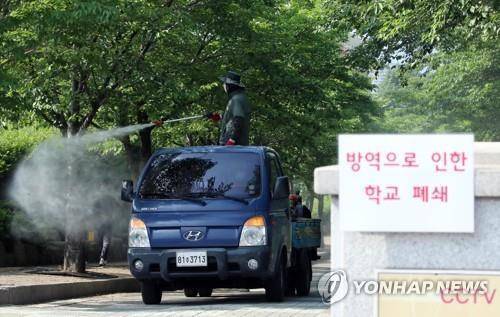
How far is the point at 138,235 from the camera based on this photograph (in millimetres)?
13711

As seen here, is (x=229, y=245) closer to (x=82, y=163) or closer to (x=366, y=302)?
(x=366, y=302)

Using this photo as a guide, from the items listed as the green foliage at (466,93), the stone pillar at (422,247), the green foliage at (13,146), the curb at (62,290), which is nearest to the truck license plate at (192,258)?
the curb at (62,290)

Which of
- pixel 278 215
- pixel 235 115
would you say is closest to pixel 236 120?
pixel 235 115

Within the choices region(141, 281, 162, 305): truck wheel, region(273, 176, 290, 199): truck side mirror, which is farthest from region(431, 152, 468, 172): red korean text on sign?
region(141, 281, 162, 305): truck wheel

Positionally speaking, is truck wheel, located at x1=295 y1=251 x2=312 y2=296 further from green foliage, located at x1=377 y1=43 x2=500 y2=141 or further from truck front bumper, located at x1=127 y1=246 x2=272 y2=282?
green foliage, located at x1=377 y1=43 x2=500 y2=141

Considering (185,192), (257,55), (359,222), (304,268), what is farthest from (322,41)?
(359,222)

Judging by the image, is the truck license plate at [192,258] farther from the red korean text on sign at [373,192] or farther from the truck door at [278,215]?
the red korean text on sign at [373,192]

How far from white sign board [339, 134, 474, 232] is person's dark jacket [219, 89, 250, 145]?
34.0 ft

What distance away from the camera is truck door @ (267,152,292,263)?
13.9 m

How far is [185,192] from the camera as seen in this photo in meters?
14.0

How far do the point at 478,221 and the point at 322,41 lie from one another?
25.9 metres

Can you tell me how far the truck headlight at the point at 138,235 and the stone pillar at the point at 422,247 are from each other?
8.54 metres

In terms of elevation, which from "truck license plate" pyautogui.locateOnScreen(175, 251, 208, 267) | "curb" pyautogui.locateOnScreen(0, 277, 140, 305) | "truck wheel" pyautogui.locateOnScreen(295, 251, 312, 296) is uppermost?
"truck license plate" pyautogui.locateOnScreen(175, 251, 208, 267)

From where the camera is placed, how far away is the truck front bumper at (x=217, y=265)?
13.4 meters
